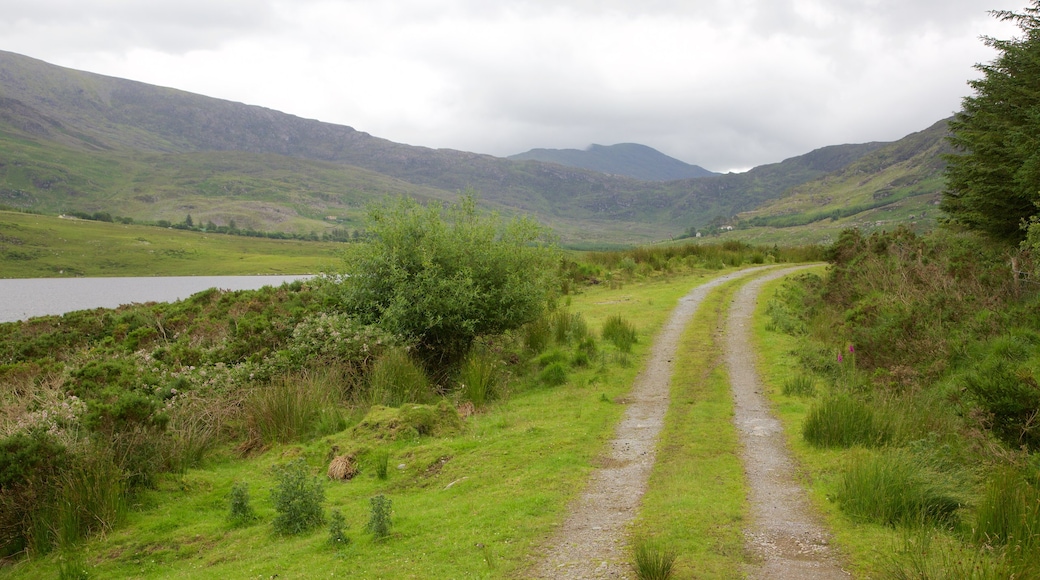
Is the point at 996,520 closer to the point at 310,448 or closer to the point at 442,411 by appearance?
the point at 442,411

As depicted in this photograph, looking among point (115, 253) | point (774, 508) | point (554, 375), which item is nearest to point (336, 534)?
point (774, 508)

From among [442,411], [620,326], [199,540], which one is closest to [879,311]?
[620,326]

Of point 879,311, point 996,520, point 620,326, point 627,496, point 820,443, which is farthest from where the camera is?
Result: point 879,311

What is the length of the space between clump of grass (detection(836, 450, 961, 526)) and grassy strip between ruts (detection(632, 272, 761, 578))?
40.9 inches

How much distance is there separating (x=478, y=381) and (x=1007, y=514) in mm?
8728

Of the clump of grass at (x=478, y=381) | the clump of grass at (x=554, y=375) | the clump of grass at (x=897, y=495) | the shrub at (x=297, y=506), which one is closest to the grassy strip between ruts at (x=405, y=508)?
the shrub at (x=297, y=506)

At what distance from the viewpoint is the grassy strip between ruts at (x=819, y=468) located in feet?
16.1

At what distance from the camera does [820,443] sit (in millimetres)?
7801

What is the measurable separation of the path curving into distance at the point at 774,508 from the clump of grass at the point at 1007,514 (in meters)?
1.21

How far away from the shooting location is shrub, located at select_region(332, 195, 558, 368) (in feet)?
44.5

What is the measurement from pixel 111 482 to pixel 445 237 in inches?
350

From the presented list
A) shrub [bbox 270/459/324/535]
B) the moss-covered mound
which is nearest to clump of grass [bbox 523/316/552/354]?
the moss-covered mound

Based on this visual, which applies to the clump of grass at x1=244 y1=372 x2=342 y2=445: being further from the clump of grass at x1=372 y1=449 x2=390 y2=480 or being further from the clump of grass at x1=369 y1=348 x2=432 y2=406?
the clump of grass at x1=372 y1=449 x2=390 y2=480

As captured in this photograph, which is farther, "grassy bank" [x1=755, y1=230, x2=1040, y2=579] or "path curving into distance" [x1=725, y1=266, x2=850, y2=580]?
"grassy bank" [x1=755, y1=230, x2=1040, y2=579]
